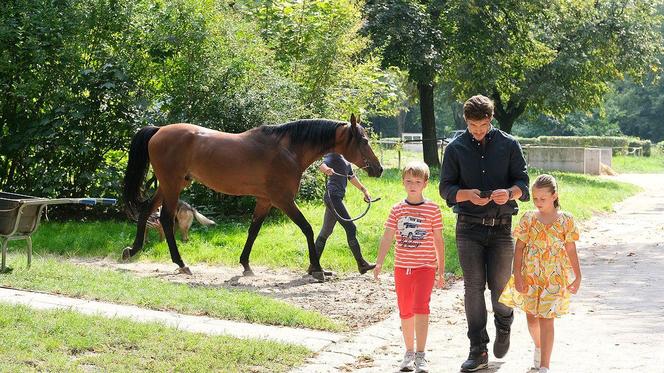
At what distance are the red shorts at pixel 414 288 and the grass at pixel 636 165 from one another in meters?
38.3

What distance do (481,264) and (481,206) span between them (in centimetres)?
47

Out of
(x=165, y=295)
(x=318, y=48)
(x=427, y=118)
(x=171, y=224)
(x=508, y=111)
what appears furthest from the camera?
(x=508, y=111)

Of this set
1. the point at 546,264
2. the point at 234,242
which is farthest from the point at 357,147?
the point at 546,264

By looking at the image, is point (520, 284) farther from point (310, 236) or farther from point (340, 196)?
point (340, 196)

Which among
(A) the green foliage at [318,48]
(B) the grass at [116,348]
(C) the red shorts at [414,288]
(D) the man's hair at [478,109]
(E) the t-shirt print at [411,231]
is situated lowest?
(B) the grass at [116,348]

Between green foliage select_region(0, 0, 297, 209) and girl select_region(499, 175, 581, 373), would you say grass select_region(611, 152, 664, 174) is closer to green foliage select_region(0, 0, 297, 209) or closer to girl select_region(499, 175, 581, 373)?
green foliage select_region(0, 0, 297, 209)

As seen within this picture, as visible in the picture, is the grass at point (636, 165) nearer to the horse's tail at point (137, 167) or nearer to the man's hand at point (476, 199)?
the horse's tail at point (137, 167)

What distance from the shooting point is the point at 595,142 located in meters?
51.7

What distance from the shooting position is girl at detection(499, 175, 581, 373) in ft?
21.8

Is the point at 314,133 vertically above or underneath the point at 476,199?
above

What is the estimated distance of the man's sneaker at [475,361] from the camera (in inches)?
274

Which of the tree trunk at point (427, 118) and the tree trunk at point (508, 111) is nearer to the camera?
the tree trunk at point (427, 118)

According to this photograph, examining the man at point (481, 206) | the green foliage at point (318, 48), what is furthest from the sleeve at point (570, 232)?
the green foliage at point (318, 48)

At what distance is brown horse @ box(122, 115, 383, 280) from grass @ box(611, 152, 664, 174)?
34177 millimetres
